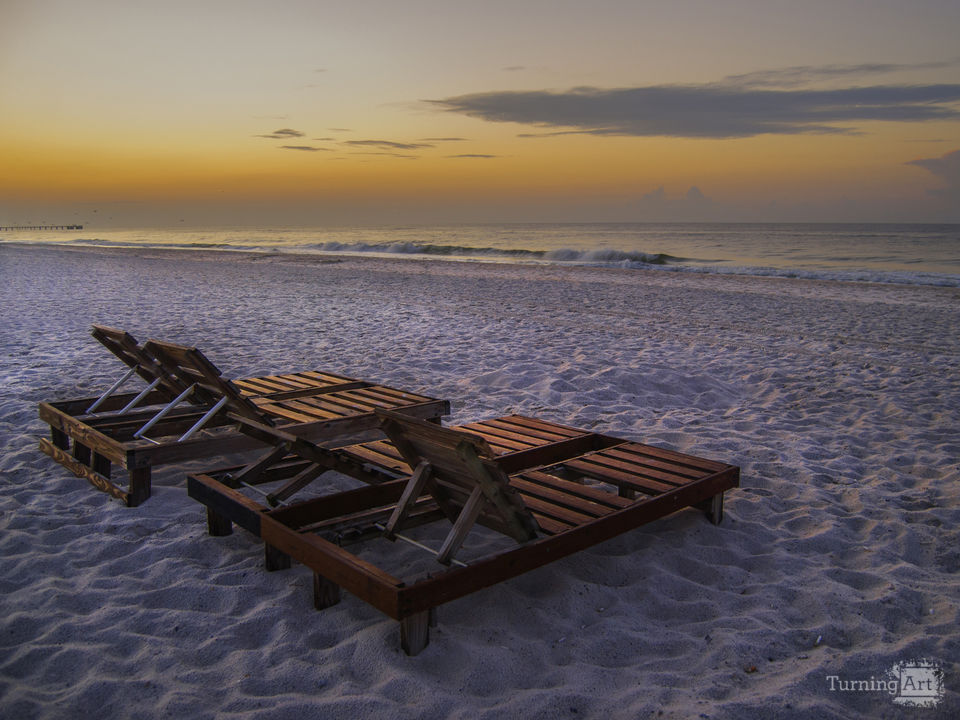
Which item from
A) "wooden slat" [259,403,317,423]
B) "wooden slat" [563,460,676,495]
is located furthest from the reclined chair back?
"wooden slat" [259,403,317,423]

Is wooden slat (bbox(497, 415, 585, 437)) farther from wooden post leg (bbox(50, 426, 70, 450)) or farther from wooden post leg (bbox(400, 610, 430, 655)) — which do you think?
wooden post leg (bbox(50, 426, 70, 450))

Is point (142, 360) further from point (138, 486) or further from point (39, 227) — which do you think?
point (39, 227)

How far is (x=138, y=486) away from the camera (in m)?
4.21

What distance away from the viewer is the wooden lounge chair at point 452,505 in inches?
111

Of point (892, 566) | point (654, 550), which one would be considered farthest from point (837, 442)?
point (654, 550)

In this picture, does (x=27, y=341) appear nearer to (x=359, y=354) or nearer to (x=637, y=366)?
(x=359, y=354)

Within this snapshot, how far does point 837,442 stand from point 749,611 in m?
2.84

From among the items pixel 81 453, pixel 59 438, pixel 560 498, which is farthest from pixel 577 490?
pixel 59 438

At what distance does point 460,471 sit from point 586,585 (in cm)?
87

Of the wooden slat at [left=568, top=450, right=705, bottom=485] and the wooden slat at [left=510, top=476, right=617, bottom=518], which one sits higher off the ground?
the wooden slat at [left=568, top=450, right=705, bottom=485]

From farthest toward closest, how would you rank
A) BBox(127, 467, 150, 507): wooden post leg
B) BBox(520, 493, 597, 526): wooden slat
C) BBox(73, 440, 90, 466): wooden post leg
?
BBox(73, 440, 90, 466): wooden post leg
BBox(127, 467, 150, 507): wooden post leg
BBox(520, 493, 597, 526): wooden slat

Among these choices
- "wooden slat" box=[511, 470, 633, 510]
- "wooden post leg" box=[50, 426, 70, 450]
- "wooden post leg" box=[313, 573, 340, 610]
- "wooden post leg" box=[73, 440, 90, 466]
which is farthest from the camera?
"wooden post leg" box=[50, 426, 70, 450]

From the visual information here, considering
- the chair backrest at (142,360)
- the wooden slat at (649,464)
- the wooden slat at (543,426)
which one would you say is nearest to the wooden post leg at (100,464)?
the chair backrest at (142,360)

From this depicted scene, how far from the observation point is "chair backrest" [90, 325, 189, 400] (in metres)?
4.88
